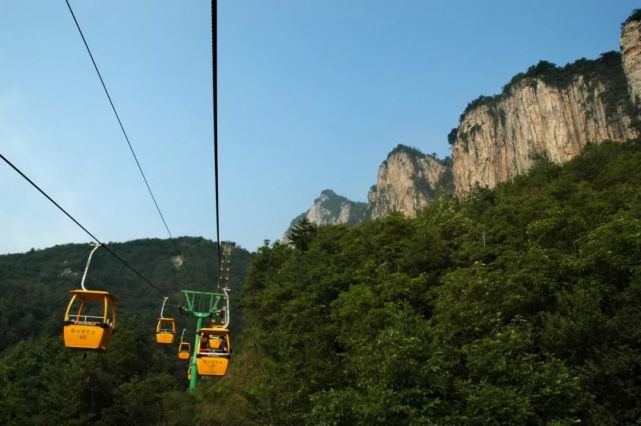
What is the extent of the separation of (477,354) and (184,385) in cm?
5187

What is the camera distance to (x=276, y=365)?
24.6 m

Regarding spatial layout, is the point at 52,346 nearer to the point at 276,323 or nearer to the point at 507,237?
the point at 276,323

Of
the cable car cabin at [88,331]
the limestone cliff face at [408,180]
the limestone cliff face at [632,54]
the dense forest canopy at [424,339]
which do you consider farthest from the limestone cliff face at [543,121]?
the cable car cabin at [88,331]

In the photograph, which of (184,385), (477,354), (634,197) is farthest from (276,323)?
(184,385)

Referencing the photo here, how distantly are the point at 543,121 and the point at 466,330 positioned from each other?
91.1m

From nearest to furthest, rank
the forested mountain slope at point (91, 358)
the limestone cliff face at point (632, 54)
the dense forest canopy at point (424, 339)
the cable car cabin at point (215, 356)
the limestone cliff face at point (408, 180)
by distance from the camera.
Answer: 1. the dense forest canopy at point (424, 339)
2. the cable car cabin at point (215, 356)
3. the forested mountain slope at point (91, 358)
4. the limestone cliff face at point (632, 54)
5. the limestone cliff face at point (408, 180)

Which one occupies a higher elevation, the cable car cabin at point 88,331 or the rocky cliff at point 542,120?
the rocky cliff at point 542,120

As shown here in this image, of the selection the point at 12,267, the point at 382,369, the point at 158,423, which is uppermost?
the point at 12,267

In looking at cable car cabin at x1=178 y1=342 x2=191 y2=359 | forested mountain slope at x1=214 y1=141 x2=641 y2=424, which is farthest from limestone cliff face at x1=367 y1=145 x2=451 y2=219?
forested mountain slope at x1=214 y1=141 x2=641 y2=424

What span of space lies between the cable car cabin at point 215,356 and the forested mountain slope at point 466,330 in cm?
348

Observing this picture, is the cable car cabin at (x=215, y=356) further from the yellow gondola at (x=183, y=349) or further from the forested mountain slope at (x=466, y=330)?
the yellow gondola at (x=183, y=349)

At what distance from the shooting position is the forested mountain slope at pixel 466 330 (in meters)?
15.0

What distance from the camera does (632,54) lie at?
3078 inches

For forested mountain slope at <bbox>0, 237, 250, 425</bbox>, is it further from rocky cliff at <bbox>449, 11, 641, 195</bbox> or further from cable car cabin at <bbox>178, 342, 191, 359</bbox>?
rocky cliff at <bbox>449, 11, 641, 195</bbox>
